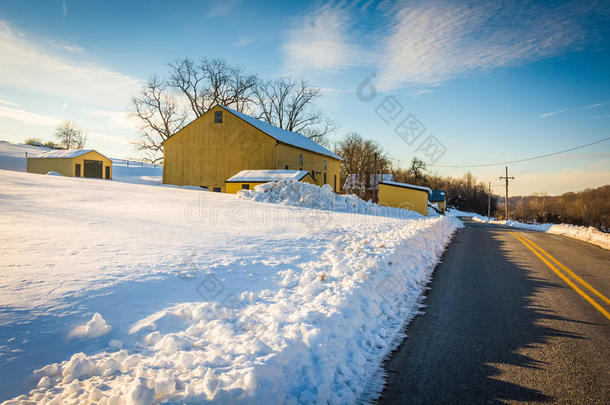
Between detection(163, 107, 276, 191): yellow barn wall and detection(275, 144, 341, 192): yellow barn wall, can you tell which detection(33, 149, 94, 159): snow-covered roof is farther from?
detection(275, 144, 341, 192): yellow barn wall

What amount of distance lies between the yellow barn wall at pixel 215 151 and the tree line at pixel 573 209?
52055 millimetres

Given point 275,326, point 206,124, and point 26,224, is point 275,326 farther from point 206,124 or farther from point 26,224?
point 206,124

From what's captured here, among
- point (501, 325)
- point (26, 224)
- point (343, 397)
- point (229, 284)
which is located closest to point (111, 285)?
point (229, 284)

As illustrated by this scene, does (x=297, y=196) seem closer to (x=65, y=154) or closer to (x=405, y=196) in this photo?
(x=405, y=196)

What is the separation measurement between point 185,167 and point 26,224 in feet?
78.0

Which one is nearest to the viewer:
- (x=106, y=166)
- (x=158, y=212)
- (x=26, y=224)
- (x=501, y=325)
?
(x=501, y=325)

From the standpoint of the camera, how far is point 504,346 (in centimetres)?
396

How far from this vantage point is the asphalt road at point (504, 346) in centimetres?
305

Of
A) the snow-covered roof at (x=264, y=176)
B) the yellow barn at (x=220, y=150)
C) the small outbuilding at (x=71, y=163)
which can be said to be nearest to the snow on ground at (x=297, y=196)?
the snow-covered roof at (x=264, y=176)

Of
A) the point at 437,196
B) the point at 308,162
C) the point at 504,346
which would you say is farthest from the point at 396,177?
the point at 504,346

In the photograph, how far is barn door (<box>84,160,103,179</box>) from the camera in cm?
3325

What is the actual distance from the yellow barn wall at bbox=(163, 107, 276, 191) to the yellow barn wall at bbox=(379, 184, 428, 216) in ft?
37.2

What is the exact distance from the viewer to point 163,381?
2.55m

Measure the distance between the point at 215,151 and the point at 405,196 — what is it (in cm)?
1837
